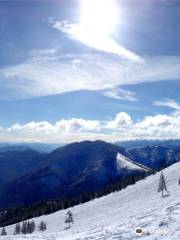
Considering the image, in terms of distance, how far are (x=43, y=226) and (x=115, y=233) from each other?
110 meters

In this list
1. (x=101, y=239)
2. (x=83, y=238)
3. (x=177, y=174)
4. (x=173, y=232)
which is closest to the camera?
(x=173, y=232)

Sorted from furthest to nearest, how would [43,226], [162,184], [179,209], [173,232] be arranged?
1. [43,226]
2. [162,184]
3. [179,209]
4. [173,232]

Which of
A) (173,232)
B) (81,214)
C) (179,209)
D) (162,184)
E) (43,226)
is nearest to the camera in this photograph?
(173,232)

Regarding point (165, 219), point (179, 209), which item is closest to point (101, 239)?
point (165, 219)

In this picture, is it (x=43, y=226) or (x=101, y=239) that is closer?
(x=101, y=239)

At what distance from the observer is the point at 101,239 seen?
3909 cm

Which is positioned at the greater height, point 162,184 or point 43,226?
point 162,184

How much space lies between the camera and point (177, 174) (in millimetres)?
172875

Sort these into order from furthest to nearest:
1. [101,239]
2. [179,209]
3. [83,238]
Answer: [179,209] → [83,238] → [101,239]

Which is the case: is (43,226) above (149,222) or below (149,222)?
below

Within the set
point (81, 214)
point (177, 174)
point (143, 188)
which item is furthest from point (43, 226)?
point (177, 174)

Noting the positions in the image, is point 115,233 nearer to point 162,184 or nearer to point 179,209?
point 179,209

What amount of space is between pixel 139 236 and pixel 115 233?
523cm

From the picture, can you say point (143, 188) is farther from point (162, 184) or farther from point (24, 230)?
point (24, 230)
